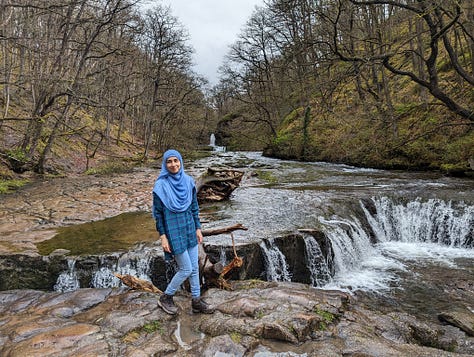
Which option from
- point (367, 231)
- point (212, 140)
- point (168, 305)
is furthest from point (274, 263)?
point (212, 140)

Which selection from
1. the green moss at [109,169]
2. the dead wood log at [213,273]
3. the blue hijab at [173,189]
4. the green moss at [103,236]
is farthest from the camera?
the green moss at [109,169]

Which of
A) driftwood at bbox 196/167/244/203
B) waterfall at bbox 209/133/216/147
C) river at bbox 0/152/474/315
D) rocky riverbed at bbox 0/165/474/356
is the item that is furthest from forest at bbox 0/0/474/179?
waterfall at bbox 209/133/216/147

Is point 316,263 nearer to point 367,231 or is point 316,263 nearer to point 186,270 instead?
point 367,231

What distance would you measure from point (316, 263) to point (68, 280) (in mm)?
4681

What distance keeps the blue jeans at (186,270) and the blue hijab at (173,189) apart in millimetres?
583

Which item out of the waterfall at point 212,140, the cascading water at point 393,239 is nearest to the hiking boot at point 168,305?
the cascading water at point 393,239

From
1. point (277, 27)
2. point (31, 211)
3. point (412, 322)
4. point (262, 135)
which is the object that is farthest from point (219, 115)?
point (412, 322)

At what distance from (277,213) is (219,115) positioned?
50.3 m

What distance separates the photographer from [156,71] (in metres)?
23.6

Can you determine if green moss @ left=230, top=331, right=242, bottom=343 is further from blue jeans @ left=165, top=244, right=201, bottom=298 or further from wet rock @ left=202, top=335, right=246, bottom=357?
blue jeans @ left=165, top=244, right=201, bottom=298

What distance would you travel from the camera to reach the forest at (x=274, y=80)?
12227mm

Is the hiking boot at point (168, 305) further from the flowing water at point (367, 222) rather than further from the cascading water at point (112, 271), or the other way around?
the flowing water at point (367, 222)

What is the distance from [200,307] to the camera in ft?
14.4

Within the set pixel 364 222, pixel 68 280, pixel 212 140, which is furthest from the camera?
pixel 212 140
